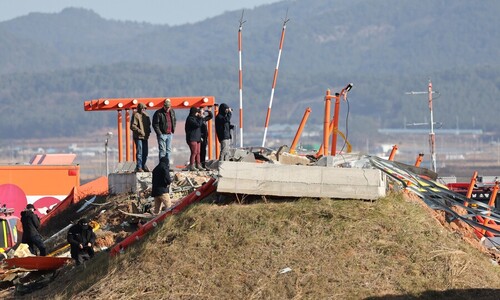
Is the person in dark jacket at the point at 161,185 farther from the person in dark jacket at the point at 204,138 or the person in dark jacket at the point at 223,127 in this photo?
the person in dark jacket at the point at 204,138

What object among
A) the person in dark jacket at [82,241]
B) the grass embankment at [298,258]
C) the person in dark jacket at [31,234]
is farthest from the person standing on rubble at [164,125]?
the grass embankment at [298,258]

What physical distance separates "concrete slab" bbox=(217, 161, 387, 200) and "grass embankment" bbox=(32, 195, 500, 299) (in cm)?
14

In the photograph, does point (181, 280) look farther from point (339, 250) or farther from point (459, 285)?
point (459, 285)

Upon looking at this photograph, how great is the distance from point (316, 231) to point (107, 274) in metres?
2.76

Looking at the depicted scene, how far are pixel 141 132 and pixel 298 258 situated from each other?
852 cm

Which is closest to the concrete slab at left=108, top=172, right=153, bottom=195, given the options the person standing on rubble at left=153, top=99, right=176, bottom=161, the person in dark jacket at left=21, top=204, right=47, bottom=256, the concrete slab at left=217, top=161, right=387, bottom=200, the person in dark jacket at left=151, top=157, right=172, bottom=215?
the person standing on rubble at left=153, top=99, right=176, bottom=161

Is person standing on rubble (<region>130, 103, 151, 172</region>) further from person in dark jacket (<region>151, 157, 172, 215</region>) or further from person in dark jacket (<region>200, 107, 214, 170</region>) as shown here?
person in dark jacket (<region>151, 157, 172, 215</region>)

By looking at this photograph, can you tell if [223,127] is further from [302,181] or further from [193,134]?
[302,181]

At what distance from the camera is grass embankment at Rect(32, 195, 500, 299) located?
16.1 meters

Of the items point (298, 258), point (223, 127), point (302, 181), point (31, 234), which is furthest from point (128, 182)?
point (298, 258)

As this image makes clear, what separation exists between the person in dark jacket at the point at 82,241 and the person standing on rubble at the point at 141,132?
4267mm

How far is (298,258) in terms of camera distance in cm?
1664

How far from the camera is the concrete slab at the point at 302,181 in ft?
58.3

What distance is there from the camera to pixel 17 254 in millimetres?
23375
